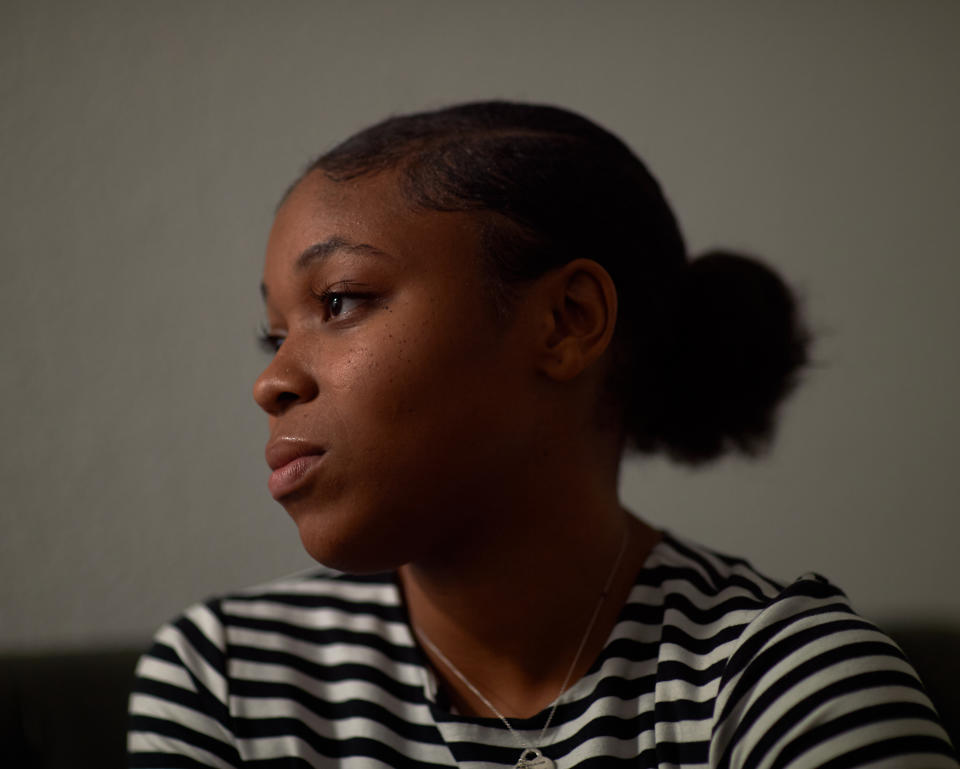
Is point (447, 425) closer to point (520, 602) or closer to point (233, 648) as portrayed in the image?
point (520, 602)

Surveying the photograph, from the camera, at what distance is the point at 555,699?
683 millimetres

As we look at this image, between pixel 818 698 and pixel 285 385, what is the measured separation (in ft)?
1.38

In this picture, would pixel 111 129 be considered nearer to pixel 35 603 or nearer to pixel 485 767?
pixel 35 603

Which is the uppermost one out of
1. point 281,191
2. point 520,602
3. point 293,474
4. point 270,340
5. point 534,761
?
point 281,191

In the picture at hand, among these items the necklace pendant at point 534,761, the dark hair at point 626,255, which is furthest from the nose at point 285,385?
the necklace pendant at point 534,761

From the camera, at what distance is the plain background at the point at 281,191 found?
97 centimetres

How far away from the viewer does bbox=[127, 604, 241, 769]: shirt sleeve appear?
694mm

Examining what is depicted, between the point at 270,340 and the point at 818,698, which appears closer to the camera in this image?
the point at 818,698

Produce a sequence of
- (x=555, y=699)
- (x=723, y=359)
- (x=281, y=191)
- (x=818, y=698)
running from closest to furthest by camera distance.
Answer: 1. (x=818, y=698)
2. (x=555, y=699)
3. (x=723, y=359)
4. (x=281, y=191)

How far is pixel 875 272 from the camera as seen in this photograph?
110 centimetres

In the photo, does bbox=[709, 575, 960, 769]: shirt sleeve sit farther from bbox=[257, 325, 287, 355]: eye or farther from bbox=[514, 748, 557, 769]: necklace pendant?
bbox=[257, 325, 287, 355]: eye

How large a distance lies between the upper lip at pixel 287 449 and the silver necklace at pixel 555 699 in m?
0.22

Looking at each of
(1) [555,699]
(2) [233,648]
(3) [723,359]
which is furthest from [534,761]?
(3) [723,359]

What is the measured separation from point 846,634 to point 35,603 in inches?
32.9
